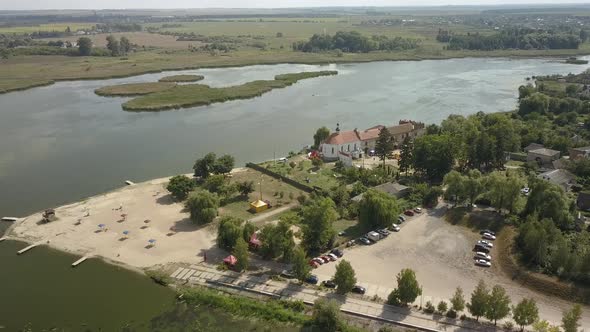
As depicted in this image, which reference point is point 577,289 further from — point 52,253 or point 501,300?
point 52,253

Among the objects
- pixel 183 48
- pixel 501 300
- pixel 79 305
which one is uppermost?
pixel 183 48

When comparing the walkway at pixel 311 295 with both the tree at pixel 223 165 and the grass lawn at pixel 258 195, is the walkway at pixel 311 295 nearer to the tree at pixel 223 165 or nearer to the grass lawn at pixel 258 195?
the grass lawn at pixel 258 195

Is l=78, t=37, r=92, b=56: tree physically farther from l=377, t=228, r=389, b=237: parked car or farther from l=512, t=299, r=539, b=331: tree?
l=512, t=299, r=539, b=331: tree

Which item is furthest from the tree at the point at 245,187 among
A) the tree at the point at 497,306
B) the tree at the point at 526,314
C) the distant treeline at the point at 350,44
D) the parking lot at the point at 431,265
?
the distant treeline at the point at 350,44

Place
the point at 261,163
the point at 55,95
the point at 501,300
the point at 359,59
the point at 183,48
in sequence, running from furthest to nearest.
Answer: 1. the point at 183,48
2. the point at 359,59
3. the point at 55,95
4. the point at 261,163
5. the point at 501,300

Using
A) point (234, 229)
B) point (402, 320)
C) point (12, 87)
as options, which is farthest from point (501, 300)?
point (12, 87)

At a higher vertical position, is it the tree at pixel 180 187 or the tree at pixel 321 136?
the tree at pixel 321 136

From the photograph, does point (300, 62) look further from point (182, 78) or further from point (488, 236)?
point (488, 236)
